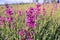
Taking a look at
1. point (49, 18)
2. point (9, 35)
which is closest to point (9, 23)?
point (9, 35)

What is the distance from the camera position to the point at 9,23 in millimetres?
5199

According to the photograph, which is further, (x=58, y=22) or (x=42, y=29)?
(x=58, y=22)

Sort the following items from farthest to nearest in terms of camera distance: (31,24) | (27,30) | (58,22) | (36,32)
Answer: (58,22) → (36,32) → (27,30) → (31,24)

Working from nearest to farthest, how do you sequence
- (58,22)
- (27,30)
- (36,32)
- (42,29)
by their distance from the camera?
(27,30), (36,32), (42,29), (58,22)

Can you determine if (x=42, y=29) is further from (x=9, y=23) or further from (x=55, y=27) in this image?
(x=9, y=23)

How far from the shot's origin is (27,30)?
15.3 ft

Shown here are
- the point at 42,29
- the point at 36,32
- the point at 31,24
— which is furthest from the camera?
the point at 42,29

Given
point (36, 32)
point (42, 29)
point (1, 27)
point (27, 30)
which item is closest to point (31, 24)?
point (27, 30)

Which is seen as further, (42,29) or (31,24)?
(42,29)

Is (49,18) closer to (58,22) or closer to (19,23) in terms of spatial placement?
(58,22)

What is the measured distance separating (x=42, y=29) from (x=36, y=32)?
0.36m

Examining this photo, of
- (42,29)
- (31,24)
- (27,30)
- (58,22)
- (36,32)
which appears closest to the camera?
(31,24)

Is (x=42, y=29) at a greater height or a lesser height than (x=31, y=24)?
lesser

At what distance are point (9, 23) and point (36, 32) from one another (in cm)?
58
